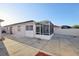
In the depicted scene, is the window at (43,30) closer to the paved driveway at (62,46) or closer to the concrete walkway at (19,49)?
the paved driveway at (62,46)

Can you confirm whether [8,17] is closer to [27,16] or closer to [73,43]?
[27,16]

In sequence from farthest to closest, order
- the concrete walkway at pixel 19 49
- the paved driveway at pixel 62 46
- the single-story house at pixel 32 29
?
the single-story house at pixel 32 29, the paved driveway at pixel 62 46, the concrete walkway at pixel 19 49

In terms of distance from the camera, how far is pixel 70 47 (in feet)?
13.6

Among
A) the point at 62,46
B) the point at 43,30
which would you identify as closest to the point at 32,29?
the point at 43,30

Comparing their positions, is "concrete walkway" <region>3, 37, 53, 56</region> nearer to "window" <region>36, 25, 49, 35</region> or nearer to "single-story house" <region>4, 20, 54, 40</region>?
"single-story house" <region>4, 20, 54, 40</region>

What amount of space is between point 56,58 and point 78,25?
53.6 inches

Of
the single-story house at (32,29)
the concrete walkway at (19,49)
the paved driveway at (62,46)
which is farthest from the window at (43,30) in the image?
the concrete walkway at (19,49)

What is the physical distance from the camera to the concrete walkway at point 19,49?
12.6 feet

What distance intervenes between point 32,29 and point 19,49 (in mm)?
2374

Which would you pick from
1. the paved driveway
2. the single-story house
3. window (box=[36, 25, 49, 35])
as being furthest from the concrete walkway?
window (box=[36, 25, 49, 35])

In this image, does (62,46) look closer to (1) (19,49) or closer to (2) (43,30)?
(1) (19,49)

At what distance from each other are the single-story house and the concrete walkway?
0.49 metres

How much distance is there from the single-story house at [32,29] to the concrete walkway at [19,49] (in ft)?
1.61

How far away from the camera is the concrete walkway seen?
384 cm
